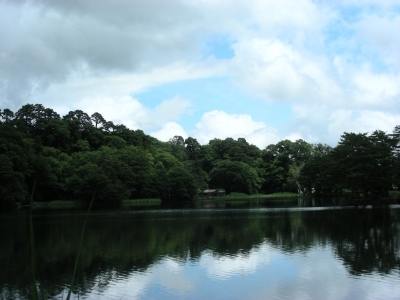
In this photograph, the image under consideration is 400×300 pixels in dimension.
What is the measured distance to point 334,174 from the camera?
4841 centimetres

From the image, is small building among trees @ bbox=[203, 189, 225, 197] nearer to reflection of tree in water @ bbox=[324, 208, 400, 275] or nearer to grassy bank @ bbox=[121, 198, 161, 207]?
grassy bank @ bbox=[121, 198, 161, 207]

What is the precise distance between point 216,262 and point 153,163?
59532 millimetres

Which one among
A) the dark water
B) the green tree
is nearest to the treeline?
the green tree

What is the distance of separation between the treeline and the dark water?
1011 centimetres

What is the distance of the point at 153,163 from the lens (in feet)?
243

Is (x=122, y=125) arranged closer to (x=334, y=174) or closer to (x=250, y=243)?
(x=334, y=174)

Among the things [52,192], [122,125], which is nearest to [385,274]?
[52,192]

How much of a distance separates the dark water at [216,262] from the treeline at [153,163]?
10.1 metres

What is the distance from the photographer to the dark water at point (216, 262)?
36.7 ft

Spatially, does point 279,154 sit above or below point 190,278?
above

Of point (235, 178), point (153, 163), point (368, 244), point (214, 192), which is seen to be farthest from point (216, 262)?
point (214, 192)

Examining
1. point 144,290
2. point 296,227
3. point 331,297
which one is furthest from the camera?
point 296,227

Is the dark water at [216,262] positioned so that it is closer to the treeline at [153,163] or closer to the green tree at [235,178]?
the treeline at [153,163]

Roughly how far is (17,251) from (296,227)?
14671 millimetres
